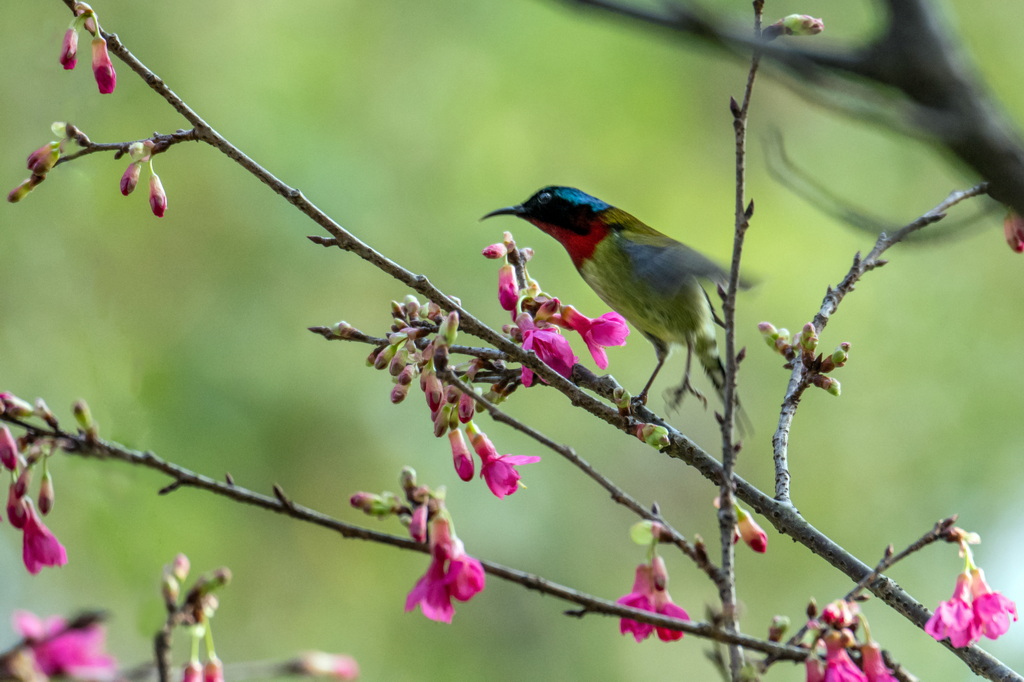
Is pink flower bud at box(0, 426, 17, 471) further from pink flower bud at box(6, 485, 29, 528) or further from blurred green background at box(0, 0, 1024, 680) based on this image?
blurred green background at box(0, 0, 1024, 680)

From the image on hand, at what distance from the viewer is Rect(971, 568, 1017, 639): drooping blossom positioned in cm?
184

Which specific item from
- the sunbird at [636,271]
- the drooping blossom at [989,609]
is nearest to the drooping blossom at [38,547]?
the drooping blossom at [989,609]

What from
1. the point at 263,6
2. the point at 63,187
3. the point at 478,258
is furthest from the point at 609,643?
the point at 263,6

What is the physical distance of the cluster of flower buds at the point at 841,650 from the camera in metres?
1.51

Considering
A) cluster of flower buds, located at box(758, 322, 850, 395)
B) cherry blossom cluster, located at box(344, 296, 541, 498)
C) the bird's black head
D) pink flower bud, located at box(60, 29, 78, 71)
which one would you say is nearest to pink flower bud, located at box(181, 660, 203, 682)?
cherry blossom cluster, located at box(344, 296, 541, 498)

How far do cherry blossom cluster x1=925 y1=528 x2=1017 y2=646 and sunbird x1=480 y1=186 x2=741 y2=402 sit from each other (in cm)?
128

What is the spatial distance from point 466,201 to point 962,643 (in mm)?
6545

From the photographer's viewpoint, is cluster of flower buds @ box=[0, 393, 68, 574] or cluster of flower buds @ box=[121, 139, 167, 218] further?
cluster of flower buds @ box=[121, 139, 167, 218]

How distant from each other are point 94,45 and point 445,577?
141 cm

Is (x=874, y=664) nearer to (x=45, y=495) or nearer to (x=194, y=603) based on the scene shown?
(x=194, y=603)

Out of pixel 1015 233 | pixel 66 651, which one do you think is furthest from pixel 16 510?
pixel 1015 233

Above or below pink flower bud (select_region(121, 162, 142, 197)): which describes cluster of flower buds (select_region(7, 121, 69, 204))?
below

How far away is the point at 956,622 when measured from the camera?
1.81m

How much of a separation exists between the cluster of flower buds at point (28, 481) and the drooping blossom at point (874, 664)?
4.49 feet
